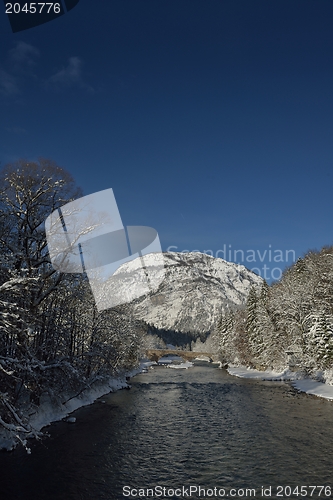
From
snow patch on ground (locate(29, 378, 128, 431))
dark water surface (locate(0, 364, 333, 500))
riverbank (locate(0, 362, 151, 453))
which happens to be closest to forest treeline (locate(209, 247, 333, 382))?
dark water surface (locate(0, 364, 333, 500))

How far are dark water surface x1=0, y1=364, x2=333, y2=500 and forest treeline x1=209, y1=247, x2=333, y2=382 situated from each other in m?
10.6

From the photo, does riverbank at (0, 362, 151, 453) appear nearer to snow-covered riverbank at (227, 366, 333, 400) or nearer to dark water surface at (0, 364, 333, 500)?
dark water surface at (0, 364, 333, 500)

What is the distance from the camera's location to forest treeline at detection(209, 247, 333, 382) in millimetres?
38812

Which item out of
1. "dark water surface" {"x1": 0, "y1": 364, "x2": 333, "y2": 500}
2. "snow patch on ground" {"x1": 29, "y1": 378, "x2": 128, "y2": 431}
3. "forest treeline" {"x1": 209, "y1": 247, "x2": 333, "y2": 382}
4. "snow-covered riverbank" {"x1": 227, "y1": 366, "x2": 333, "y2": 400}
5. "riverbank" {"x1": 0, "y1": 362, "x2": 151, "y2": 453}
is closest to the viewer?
"dark water surface" {"x1": 0, "y1": 364, "x2": 333, "y2": 500}

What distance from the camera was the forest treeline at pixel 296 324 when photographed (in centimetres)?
3881

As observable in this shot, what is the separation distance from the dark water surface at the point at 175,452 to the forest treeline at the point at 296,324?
10638 millimetres

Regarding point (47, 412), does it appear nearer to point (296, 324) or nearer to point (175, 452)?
point (175, 452)

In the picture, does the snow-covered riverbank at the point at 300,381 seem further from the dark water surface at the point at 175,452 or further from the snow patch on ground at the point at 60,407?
the snow patch on ground at the point at 60,407

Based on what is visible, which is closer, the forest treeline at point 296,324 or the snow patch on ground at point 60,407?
the snow patch on ground at point 60,407

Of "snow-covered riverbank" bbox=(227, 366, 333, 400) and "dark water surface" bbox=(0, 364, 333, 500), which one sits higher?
"dark water surface" bbox=(0, 364, 333, 500)

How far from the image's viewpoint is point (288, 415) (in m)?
25.5

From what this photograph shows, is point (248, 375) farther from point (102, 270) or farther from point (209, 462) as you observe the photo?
point (209, 462)

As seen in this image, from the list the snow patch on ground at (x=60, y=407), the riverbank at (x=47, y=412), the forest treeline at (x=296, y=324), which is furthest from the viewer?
the forest treeline at (x=296, y=324)

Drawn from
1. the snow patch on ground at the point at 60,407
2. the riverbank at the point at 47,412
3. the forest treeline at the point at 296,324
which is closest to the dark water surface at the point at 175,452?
the riverbank at the point at 47,412
